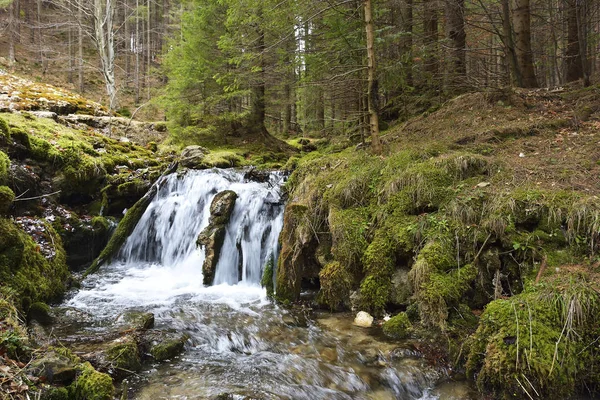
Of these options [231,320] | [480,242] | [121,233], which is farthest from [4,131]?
[480,242]

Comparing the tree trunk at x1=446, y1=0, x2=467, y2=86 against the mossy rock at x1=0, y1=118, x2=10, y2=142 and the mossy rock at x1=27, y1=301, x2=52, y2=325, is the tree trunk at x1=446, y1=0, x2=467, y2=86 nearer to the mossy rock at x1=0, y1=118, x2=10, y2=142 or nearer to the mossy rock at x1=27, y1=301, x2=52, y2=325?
the mossy rock at x1=27, y1=301, x2=52, y2=325

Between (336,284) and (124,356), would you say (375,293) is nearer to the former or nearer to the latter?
(336,284)

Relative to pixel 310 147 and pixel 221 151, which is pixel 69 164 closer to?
pixel 221 151

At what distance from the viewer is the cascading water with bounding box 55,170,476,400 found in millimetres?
3539

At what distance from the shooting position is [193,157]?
10.8 metres

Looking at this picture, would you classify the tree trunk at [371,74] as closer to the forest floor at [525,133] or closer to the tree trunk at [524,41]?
the forest floor at [525,133]

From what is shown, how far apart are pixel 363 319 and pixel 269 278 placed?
7.03ft

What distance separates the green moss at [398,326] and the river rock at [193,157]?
7889 mm

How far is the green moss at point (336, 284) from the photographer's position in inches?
202

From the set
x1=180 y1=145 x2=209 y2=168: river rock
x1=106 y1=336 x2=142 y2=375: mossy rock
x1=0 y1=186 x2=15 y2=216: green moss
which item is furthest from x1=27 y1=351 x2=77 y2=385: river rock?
x1=180 y1=145 x2=209 y2=168: river rock

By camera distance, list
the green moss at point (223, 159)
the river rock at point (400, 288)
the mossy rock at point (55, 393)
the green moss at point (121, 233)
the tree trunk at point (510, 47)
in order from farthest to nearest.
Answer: the green moss at point (223, 159) < the tree trunk at point (510, 47) < the green moss at point (121, 233) < the river rock at point (400, 288) < the mossy rock at point (55, 393)

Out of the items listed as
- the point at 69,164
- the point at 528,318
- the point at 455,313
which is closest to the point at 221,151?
the point at 69,164

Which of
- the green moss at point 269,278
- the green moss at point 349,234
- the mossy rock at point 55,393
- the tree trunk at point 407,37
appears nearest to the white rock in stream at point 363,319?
the green moss at point 349,234

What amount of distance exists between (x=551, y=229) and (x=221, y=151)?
407 inches
